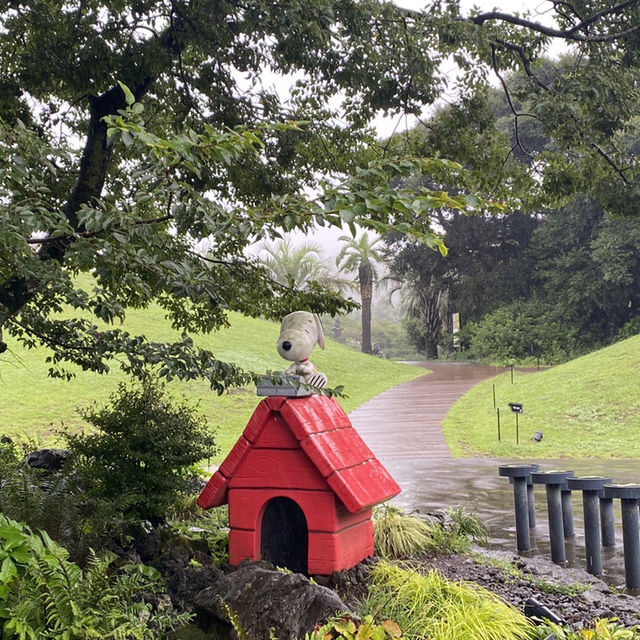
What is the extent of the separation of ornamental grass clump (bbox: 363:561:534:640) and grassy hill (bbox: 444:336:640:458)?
944cm

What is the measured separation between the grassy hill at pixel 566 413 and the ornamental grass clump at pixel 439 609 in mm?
9444

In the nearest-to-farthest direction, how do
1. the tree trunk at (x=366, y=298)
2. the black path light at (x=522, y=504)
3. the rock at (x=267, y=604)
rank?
the rock at (x=267, y=604) < the black path light at (x=522, y=504) < the tree trunk at (x=366, y=298)

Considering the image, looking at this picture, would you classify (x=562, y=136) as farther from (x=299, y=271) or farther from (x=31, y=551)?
(x=299, y=271)

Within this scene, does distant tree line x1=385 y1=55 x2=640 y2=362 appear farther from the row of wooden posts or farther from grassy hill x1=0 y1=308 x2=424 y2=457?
the row of wooden posts

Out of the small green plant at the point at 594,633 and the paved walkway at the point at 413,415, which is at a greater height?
the paved walkway at the point at 413,415

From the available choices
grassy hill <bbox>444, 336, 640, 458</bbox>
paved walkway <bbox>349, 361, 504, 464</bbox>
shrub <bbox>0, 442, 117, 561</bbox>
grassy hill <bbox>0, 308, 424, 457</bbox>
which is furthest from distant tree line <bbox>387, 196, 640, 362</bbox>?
shrub <bbox>0, 442, 117, 561</bbox>

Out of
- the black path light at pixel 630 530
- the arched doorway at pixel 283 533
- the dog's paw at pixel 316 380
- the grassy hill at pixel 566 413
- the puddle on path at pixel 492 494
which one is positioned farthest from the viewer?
the grassy hill at pixel 566 413

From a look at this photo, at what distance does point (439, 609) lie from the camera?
4.29 meters

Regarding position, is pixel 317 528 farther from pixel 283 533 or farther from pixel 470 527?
pixel 470 527

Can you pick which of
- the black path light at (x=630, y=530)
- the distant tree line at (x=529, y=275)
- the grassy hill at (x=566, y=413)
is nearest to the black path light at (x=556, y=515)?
the black path light at (x=630, y=530)

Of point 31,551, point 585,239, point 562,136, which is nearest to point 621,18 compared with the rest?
point 562,136

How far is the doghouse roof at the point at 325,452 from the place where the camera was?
4867 mm

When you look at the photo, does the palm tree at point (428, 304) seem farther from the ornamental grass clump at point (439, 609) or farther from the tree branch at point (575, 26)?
the ornamental grass clump at point (439, 609)

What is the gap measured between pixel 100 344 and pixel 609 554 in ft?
16.3
